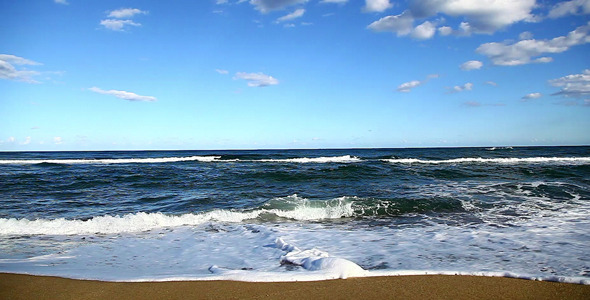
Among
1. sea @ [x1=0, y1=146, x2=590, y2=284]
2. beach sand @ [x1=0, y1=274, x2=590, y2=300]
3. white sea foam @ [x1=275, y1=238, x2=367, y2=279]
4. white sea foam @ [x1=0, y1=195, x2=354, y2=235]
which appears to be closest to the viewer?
beach sand @ [x1=0, y1=274, x2=590, y2=300]

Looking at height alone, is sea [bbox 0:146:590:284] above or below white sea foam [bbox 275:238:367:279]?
below

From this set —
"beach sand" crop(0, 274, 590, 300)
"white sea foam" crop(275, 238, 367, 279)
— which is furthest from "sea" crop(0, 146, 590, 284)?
"beach sand" crop(0, 274, 590, 300)

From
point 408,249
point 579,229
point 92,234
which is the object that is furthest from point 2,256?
point 579,229

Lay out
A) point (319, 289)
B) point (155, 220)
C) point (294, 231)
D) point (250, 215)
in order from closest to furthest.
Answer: point (319, 289)
point (294, 231)
point (155, 220)
point (250, 215)

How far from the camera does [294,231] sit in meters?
6.32

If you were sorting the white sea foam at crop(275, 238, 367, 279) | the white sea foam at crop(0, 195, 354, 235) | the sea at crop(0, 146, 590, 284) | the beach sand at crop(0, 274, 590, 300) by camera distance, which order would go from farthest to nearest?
the white sea foam at crop(0, 195, 354, 235) → the sea at crop(0, 146, 590, 284) → the white sea foam at crop(275, 238, 367, 279) → the beach sand at crop(0, 274, 590, 300)

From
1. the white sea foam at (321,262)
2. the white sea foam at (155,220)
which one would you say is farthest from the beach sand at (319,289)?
the white sea foam at (155,220)

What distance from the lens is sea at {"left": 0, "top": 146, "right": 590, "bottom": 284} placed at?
3.97 metres

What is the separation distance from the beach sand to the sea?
0.60 ft

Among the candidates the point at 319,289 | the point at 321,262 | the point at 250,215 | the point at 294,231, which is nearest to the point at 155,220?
the point at 250,215

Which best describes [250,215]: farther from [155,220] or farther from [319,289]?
[319,289]

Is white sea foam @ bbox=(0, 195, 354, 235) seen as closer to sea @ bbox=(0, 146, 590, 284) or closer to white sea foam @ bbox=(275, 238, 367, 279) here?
sea @ bbox=(0, 146, 590, 284)

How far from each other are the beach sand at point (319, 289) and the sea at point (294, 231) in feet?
0.60

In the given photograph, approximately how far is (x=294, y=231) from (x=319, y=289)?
3.14 m
